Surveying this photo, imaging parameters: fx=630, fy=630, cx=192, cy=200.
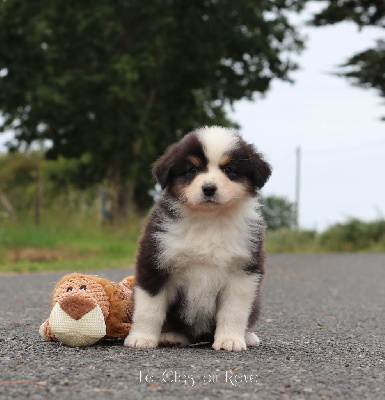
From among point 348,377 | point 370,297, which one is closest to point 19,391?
point 348,377

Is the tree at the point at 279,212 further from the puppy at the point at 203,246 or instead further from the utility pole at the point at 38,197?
the puppy at the point at 203,246

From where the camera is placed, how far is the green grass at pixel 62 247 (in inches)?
574

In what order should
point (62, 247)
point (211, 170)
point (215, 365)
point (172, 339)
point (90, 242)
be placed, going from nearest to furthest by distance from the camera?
point (215, 365) < point (211, 170) < point (172, 339) < point (62, 247) < point (90, 242)

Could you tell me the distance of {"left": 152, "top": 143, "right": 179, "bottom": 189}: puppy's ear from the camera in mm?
4570

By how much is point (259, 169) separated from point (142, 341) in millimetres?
1504

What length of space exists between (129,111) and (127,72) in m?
2.27

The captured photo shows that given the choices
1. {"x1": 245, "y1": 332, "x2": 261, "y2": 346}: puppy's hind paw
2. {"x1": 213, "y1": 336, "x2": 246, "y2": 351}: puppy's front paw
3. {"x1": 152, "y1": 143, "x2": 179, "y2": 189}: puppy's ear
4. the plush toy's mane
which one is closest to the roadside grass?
the plush toy's mane

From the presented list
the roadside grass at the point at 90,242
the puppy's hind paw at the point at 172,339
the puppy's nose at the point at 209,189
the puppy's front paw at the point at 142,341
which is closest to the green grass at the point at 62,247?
the roadside grass at the point at 90,242

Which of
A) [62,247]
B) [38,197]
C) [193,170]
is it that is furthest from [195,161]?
[38,197]

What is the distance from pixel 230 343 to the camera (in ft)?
14.8

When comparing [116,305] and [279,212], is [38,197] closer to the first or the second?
[279,212]

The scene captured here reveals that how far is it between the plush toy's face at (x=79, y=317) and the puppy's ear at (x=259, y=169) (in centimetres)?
148

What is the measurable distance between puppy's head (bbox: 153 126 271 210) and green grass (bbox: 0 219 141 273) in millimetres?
9413

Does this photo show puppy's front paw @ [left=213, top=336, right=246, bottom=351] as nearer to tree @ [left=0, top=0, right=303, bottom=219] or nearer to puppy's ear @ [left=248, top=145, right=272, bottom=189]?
puppy's ear @ [left=248, top=145, right=272, bottom=189]
